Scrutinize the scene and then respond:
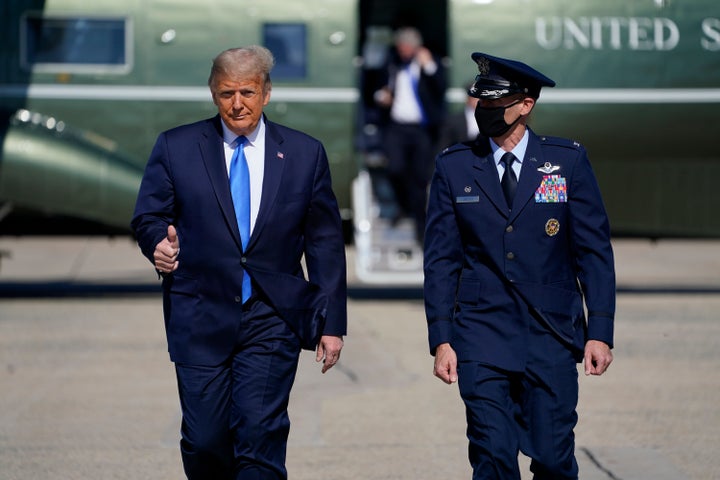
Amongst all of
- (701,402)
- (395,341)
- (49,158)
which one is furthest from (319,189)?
(49,158)

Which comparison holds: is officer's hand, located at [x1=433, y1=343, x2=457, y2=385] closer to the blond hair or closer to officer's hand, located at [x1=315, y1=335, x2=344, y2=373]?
officer's hand, located at [x1=315, y1=335, x2=344, y2=373]

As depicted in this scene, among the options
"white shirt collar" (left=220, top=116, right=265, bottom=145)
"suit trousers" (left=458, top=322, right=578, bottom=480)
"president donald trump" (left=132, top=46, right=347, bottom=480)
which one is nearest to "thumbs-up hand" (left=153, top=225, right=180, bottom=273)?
"president donald trump" (left=132, top=46, right=347, bottom=480)

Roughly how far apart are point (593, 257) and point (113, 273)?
11.7m

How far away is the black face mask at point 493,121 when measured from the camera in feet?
17.1

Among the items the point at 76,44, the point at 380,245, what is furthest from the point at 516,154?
the point at 76,44

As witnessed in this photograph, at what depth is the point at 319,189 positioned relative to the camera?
17.4 ft

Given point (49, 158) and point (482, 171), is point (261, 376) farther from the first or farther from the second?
point (49, 158)

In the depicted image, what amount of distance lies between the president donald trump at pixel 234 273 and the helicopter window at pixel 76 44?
834 centimetres

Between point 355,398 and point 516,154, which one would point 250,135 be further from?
point 355,398

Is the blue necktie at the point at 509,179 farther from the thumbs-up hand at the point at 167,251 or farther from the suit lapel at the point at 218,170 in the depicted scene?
the thumbs-up hand at the point at 167,251

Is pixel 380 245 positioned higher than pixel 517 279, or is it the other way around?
pixel 517 279

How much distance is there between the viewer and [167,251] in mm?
5008

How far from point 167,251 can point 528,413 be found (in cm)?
139

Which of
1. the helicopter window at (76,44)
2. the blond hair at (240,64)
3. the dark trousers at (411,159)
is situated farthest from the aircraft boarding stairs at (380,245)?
the blond hair at (240,64)
